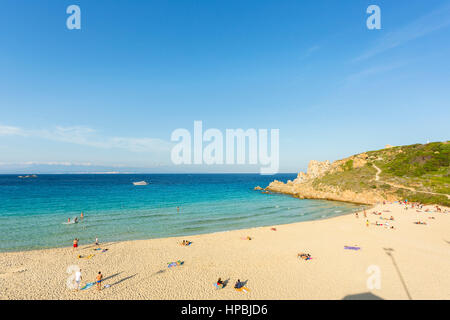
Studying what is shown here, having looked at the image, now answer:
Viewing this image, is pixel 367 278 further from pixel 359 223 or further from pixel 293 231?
pixel 359 223

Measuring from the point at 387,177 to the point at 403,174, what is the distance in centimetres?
480

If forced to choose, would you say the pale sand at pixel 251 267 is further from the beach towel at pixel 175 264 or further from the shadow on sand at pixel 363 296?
the beach towel at pixel 175 264

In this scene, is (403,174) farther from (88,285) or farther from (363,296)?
(88,285)

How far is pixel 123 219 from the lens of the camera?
1484 inches

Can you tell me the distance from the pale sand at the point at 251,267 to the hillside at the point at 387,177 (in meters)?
30.9

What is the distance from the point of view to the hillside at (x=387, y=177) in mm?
55719

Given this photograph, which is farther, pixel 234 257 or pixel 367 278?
pixel 234 257

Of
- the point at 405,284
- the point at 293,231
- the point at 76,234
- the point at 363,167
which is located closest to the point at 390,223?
the point at 293,231

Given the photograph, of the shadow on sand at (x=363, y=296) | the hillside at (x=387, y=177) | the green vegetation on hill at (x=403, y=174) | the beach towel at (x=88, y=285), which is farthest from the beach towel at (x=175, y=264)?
the green vegetation on hill at (x=403, y=174)

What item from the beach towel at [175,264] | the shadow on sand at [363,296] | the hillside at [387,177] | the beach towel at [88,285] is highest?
the hillside at [387,177]

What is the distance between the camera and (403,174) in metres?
66.4
